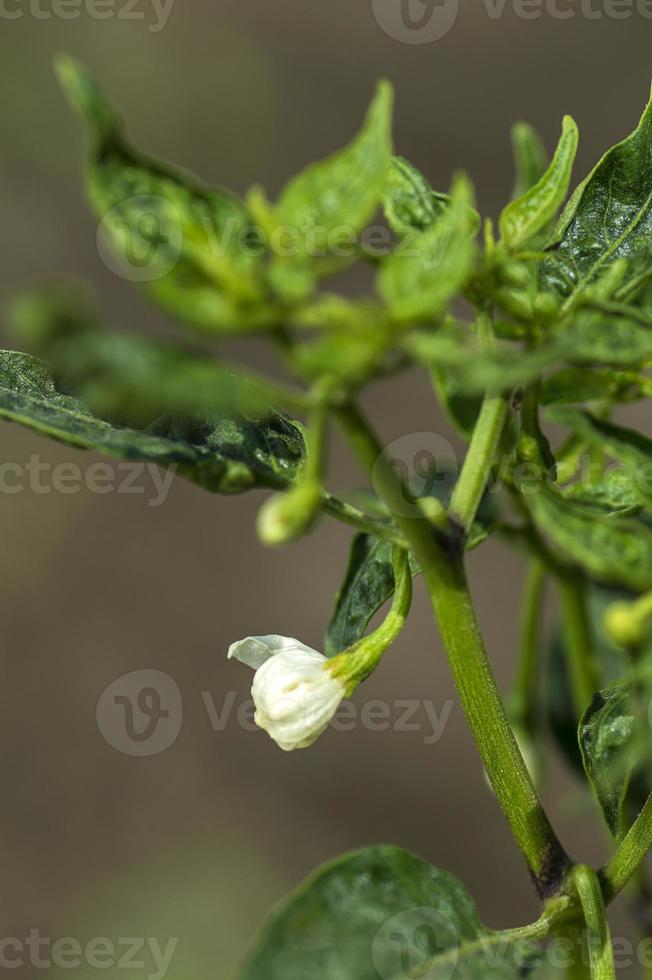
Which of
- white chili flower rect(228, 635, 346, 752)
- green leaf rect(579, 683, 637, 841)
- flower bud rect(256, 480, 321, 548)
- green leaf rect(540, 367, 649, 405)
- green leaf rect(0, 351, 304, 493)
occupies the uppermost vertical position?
green leaf rect(540, 367, 649, 405)

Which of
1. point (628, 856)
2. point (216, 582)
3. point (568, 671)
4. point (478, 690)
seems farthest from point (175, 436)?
point (216, 582)

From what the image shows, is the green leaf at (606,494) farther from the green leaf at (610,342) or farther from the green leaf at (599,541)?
the green leaf at (610,342)

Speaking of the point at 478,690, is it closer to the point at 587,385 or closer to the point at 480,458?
the point at 480,458

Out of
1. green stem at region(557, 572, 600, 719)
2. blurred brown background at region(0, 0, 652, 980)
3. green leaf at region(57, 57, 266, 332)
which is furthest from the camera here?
blurred brown background at region(0, 0, 652, 980)

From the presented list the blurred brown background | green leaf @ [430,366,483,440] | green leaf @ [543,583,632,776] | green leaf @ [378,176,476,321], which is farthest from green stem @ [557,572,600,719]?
the blurred brown background

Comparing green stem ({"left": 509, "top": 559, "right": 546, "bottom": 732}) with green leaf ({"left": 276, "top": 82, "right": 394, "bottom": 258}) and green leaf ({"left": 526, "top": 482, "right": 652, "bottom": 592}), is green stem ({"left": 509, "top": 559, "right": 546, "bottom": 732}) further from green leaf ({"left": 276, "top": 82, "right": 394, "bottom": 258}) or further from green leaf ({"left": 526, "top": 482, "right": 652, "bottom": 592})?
green leaf ({"left": 276, "top": 82, "right": 394, "bottom": 258})

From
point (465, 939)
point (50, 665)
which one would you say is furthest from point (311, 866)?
point (465, 939)

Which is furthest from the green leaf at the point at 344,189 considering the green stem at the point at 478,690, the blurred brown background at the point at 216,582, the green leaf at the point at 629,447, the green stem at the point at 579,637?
the blurred brown background at the point at 216,582
